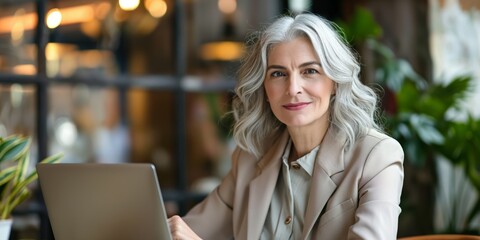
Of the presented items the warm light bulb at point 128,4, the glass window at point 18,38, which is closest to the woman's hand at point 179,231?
the glass window at point 18,38

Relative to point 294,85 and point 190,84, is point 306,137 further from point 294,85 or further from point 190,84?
point 190,84

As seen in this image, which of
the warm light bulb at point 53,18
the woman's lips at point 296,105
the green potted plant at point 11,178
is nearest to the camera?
the woman's lips at point 296,105

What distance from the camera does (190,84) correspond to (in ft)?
15.9

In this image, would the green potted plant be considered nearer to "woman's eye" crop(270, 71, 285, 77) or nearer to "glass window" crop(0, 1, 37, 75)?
"woman's eye" crop(270, 71, 285, 77)

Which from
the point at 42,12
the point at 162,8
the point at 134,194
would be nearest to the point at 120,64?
the point at 162,8

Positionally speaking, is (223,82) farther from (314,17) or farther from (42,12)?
(314,17)

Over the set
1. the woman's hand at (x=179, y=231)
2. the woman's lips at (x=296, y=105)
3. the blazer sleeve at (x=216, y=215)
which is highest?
the woman's lips at (x=296, y=105)

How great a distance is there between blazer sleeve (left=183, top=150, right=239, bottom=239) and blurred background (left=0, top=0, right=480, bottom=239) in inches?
54.3

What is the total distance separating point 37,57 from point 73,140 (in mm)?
992

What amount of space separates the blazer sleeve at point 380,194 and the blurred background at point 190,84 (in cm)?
151

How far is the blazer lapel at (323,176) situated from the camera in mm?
2178

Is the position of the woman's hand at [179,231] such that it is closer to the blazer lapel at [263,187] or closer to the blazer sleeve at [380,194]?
the blazer lapel at [263,187]

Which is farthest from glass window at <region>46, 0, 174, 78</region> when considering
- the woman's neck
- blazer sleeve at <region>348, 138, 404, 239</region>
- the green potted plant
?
blazer sleeve at <region>348, 138, 404, 239</region>

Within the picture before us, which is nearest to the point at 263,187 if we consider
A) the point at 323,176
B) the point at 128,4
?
the point at 323,176
